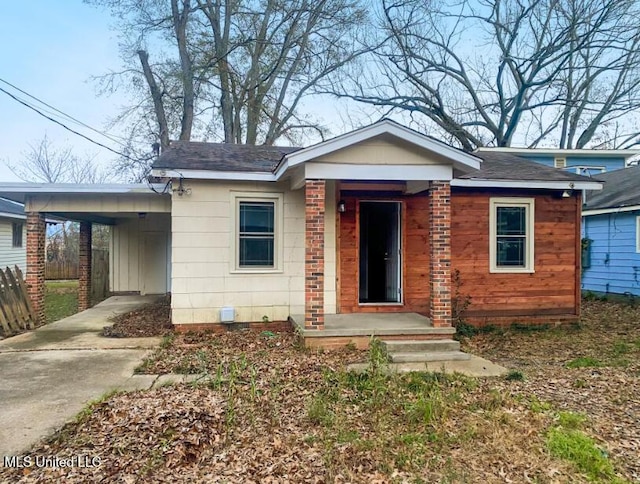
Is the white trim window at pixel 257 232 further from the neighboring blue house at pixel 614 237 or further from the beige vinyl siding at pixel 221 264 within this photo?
the neighboring blue house at pixel 614 237

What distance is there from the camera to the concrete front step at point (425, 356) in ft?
19.6

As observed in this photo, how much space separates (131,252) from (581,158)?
17205 mm

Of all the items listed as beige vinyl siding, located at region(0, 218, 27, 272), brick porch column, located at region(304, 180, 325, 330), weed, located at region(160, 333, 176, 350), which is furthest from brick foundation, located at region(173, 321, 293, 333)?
beige vinyl siding, located at region(0, 218, 27, 272)

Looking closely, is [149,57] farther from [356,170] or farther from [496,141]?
[496,141]

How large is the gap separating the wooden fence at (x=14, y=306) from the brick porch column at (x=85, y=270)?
346cm

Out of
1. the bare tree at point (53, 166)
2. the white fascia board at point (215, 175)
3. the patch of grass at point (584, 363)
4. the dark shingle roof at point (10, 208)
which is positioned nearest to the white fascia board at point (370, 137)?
the white fascia board at point (215, 175)

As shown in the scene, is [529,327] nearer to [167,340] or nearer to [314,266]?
[314,266]

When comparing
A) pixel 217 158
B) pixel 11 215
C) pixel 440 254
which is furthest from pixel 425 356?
pixel 11 215

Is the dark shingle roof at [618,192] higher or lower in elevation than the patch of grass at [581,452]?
higher

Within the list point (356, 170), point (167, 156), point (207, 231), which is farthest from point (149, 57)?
point (356, 170)

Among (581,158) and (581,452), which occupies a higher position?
(581,158)

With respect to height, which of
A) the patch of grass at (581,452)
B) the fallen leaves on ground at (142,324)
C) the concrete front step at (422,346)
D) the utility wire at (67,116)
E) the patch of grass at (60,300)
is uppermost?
the utility wire at (67,116)

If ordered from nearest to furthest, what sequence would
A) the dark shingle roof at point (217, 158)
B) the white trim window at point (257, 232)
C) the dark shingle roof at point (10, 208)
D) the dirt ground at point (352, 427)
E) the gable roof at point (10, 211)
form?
the dirt ground at point (352, 427) < the dark shingle roof at point (217, 158) < the white trim window at point (257, 232) < the gable roof at point (10, 211) < the dark shingle roof at point (10, 208)

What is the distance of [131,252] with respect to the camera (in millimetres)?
12992
